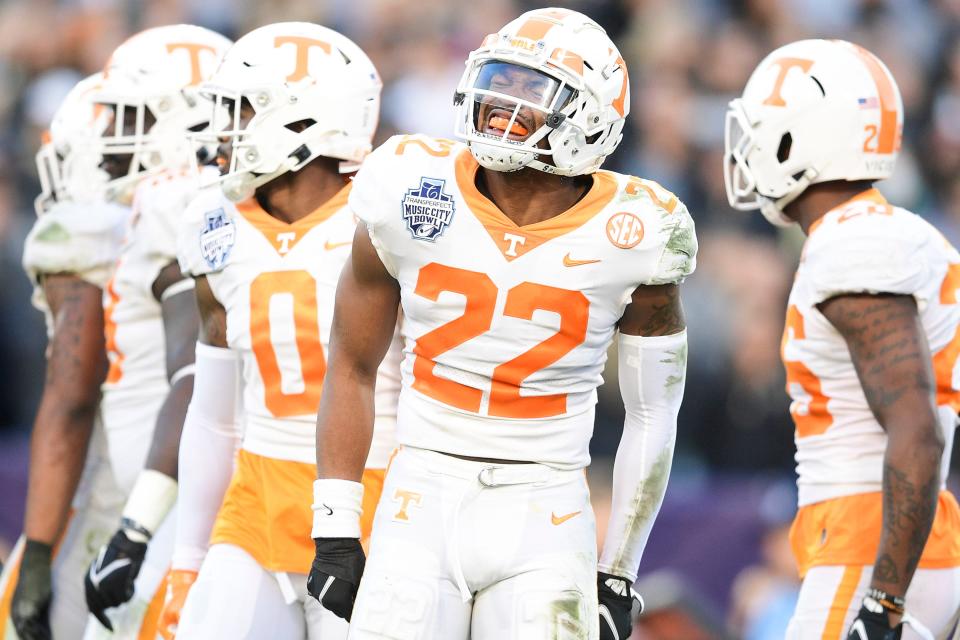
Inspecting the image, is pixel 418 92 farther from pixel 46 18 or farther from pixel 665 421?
pixel 665 421

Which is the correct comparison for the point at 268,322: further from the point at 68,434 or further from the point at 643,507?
the point at 68,434

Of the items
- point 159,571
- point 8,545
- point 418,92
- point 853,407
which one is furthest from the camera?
point 418,92

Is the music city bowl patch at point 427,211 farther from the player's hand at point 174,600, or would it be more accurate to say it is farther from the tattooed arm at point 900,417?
the player's hand at point 174,600

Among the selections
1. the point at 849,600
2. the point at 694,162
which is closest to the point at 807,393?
the point at 849,600

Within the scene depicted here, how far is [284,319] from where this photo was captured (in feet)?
13.7

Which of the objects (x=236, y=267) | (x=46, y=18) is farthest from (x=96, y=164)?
(x=46, y=18)

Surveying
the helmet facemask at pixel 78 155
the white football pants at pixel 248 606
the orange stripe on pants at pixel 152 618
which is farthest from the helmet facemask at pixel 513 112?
the helmet facemask at pixel 78 155

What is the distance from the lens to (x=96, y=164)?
17.6 feet

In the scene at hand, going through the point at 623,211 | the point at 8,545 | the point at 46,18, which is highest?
the point at 623,211

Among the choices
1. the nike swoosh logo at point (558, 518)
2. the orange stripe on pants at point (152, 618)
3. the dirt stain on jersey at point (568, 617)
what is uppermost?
the nike swoosh logo at point (558, 518)

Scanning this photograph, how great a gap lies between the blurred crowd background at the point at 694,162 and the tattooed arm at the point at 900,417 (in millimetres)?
2680

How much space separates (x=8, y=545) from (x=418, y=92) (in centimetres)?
359

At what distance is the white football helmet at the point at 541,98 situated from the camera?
11.9 feet

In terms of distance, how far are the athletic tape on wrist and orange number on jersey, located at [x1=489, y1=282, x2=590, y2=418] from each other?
4.77 feet
